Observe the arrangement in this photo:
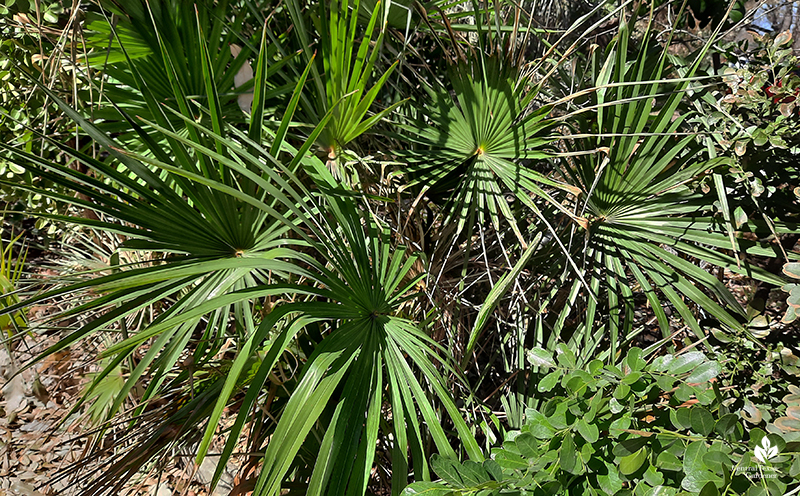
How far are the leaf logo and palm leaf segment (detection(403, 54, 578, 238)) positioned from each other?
24.8 inches

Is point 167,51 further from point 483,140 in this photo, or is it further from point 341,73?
point 483,140

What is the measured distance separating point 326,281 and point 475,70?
26.5 inches

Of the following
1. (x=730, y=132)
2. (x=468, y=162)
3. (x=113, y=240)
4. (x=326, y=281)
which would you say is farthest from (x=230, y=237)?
(x=113, y=240)

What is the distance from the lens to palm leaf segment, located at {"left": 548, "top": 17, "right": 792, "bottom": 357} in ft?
4.14

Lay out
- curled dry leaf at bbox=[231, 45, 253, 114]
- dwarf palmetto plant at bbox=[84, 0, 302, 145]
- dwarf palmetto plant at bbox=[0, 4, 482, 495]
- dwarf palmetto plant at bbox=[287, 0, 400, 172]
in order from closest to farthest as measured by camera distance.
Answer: dwarf palmetto plant at bbox=[0, 4, 482, 495]
dwarf palmetto plant at bbox=[287, 0, 400, 172]
dwarf palmetto plant at bbox=[84, 0, 302, 145]
curled dry leaf at bbox=[231, 45, 253, 114]

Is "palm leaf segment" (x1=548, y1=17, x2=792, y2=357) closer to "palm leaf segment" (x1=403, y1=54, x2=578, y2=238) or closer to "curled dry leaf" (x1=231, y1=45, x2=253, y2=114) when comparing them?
"palm leaf segment" (x1=403, y1=54, x2=578, y2=238)

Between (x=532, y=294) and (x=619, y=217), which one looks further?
(x=532, y=294)

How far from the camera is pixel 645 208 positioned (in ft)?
4.43

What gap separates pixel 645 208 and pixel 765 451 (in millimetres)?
714

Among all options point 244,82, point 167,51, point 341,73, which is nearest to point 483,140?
point 341,73

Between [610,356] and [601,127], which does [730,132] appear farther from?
[610,356]

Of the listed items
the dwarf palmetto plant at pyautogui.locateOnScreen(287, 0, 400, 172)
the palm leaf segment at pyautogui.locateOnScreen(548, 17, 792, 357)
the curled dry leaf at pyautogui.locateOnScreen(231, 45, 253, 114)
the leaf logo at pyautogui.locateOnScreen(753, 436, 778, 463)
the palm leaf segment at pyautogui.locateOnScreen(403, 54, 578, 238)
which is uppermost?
the curled dry leaf at pyautogui.locateOnScreen(231, 45, 253, 114)

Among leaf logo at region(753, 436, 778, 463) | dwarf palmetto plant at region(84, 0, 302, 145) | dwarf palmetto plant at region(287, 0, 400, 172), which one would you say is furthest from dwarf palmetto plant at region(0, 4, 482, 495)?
leaf logo at region(753, 436, 778, 463)

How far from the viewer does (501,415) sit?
1.59 metres
